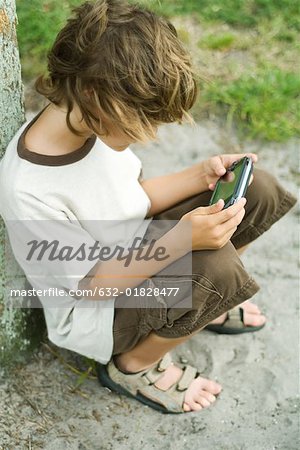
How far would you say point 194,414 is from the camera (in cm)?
212

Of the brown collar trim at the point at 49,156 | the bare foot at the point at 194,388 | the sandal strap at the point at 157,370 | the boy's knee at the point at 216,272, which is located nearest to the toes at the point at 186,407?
the bare foot at the point at 194,388

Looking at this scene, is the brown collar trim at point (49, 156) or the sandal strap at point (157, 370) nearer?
the brown collar trim at point (49, 156)

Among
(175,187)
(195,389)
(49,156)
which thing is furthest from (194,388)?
(49,156)

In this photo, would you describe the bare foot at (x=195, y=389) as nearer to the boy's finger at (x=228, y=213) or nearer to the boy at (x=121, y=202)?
the boy at (x=121, y=202)

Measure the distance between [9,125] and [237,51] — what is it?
6.20 ft

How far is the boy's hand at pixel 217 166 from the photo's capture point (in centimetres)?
207

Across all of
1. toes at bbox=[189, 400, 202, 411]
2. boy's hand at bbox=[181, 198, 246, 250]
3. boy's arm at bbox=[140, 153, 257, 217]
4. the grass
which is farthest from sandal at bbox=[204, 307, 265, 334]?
the grass

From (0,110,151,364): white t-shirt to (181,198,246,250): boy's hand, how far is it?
0.82 ft

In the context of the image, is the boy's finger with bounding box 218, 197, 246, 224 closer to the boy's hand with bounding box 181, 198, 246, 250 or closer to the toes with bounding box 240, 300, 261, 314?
the boy's hand with bounding box 181, 198, 246, 250

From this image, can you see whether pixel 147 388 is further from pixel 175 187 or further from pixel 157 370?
pixel 175 187

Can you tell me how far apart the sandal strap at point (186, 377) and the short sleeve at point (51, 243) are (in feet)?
1.68

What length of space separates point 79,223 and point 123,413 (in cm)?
59

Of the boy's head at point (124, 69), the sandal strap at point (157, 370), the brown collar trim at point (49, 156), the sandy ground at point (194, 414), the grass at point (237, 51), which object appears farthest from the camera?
the grass at point (237, 51)

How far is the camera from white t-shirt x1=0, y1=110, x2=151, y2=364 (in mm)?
1738
